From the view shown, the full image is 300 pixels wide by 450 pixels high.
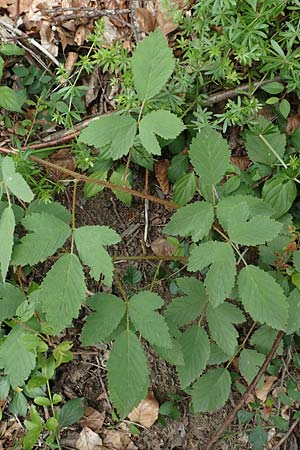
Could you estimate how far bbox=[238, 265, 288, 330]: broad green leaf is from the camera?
1.62 metres

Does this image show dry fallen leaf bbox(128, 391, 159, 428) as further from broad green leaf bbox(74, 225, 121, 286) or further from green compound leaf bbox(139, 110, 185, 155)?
green compound leaf bbox(139, 110, 185, 155)

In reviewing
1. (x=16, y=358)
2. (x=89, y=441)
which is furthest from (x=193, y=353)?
(x=89, y=441)

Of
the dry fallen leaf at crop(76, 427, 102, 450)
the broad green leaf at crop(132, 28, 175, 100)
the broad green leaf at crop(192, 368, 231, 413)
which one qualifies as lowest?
the dry fallen leaf at crop(76, 427, 102, 450)

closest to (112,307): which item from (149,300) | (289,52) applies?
(149,300)

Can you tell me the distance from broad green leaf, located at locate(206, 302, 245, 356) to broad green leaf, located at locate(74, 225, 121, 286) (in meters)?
0.45

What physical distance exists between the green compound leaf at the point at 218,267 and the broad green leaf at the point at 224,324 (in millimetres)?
234

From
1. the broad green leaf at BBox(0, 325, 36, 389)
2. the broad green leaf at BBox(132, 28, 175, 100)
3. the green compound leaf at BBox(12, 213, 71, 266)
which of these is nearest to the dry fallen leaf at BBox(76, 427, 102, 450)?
the broad green leaf at BBox(0, 325, 36, 389)

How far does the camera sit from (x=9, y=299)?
1.98 m

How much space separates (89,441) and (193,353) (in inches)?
29.6

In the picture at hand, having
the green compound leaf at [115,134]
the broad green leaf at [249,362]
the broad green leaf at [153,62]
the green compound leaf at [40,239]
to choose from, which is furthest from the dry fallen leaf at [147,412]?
the broad green leaf at [153,62]

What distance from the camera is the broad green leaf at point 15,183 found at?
1475 millimetres

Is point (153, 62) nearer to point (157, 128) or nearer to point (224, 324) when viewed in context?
point (157, 128)

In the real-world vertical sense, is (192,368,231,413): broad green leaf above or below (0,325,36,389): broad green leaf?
below

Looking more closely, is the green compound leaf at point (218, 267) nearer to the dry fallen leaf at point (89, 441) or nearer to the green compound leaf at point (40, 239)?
the green compound leaf at point (40, 239)
